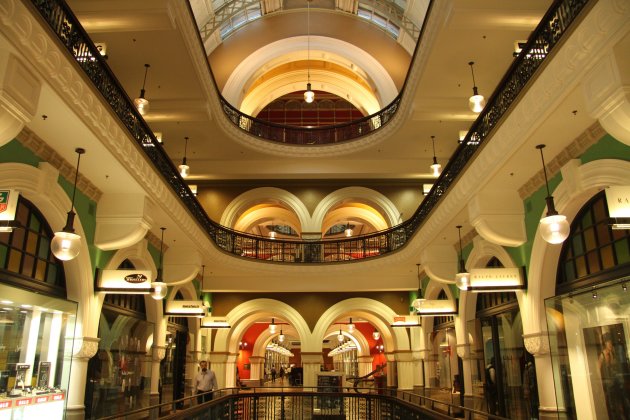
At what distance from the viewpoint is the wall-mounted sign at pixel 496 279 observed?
8289 millimetres

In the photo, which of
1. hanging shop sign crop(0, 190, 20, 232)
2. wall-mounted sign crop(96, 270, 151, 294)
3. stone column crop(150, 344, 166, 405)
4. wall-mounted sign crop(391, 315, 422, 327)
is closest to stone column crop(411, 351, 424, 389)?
wall-mounted sign crop(391, 315, 422, 327)

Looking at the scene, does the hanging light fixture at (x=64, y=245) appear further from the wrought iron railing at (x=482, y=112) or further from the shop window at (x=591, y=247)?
the shop window at (x=591, y=247)

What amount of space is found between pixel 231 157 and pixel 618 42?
1451 cm

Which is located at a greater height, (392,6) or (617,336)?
(392,6)

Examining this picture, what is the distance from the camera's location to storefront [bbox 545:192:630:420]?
5.47m

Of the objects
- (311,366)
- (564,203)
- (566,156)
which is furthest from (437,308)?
(311,366)

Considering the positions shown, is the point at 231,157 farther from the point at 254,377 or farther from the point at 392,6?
→ the point at 254,377

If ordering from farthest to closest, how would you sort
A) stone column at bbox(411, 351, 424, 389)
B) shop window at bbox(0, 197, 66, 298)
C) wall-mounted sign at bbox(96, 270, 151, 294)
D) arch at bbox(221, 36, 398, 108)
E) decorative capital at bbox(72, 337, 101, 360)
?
arch at bbox(221, 36, 398, 108) < stone column at bbox(411, 351, 424, 389) < wall-mounted sign at bbox(96, 270, 151, 294) < decorative capital at bbox(72, 337, 101, 360) < shop window at bbox(0, 197, 66, 298)

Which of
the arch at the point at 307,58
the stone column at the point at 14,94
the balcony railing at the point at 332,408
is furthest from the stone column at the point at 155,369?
the arch at the point at 307,58

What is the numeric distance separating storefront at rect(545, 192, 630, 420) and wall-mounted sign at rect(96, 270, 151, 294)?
6.43 meters

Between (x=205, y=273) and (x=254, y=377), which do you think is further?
(x=254, y=377)

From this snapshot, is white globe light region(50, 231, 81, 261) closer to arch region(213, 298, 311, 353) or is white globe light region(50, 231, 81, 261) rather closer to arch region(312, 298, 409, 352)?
arch region(213, 298, 311, 353)

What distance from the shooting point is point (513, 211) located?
8.48m

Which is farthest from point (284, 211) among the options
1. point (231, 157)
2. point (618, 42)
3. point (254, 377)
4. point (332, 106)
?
point (618, 42)
